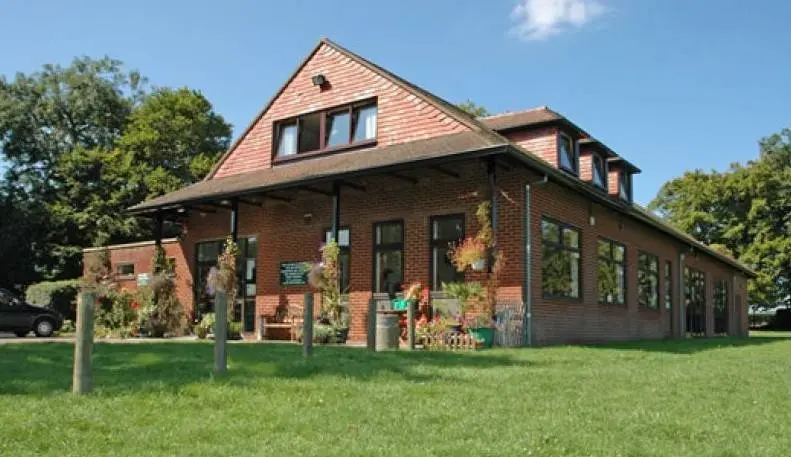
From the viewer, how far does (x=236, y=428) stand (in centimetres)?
523

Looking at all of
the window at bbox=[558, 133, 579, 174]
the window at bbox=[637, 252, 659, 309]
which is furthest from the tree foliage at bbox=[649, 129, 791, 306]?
the window at bbox=[558, 133, 579, 174]

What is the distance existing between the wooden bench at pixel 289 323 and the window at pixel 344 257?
A: 3.96ft

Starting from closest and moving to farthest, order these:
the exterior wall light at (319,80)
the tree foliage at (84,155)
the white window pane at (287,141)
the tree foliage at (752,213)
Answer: the exterior wall light at (319,80), the white window pane at (287,141), the tree foliage at (84,155), the tree foliage at (752,213)

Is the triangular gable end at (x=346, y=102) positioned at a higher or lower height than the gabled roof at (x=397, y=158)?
higher

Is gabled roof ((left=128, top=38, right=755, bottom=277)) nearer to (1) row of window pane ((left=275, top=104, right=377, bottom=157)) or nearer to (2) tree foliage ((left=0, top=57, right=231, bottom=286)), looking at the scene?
(1) row of window pane ((left=275, top=104, right=377, bottom=157))

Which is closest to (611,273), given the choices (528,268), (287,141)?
(528,268)

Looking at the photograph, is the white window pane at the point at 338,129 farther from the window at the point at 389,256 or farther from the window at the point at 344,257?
the window at the point at 389,256

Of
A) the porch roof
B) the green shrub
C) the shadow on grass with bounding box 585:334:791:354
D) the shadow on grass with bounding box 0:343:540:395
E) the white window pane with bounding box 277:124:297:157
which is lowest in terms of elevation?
the shadow on grass with bounding box 585:334:791:354

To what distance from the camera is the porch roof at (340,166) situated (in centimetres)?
1448

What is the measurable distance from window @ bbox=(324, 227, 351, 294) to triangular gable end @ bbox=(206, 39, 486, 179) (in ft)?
7.48

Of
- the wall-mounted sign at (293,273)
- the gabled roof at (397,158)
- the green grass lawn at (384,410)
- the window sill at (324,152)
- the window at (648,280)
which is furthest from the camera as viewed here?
the window at (648,280)

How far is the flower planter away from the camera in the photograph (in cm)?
1376

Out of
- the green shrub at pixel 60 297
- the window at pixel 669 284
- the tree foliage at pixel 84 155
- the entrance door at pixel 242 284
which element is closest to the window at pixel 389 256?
the entrance door at pixel 242 284

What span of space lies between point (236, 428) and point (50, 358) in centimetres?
560
